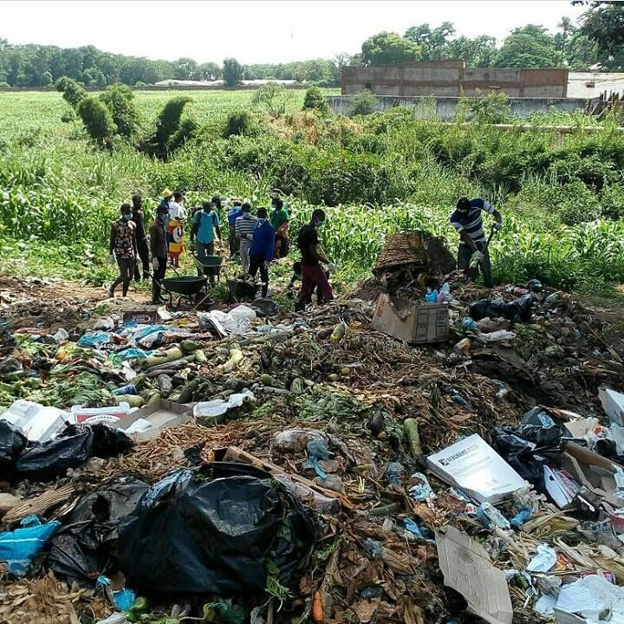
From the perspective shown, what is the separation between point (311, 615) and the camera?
3.42m

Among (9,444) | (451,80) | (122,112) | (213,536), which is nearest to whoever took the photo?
(213,536)

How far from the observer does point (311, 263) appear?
930 centimetres

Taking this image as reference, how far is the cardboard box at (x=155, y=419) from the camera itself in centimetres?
527

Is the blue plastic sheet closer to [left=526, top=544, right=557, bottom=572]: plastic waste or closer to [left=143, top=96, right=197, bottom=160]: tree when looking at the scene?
[left=526, top=544, right=557, bottom=572]: plastic waste

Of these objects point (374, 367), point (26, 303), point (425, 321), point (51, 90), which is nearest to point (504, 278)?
point (425, 321)

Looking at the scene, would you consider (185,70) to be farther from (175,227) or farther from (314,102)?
(175,227)

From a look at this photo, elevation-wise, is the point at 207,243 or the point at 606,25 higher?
the point at 606,25

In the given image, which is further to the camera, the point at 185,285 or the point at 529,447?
the point at 185,285

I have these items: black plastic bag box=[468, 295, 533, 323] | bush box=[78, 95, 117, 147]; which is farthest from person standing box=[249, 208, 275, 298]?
bush box=[78, 95, 117, 147]

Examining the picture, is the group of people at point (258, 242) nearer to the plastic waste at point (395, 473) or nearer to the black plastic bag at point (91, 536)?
the plastic waste at point (395, 473)

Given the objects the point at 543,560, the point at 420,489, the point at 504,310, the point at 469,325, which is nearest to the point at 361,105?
the point at 504,310

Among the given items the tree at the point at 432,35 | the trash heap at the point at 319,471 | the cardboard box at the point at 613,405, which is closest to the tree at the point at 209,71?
the tree at the point at 432,35

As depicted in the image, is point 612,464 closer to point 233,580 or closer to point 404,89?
point 233,580

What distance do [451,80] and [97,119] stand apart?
22.0m
